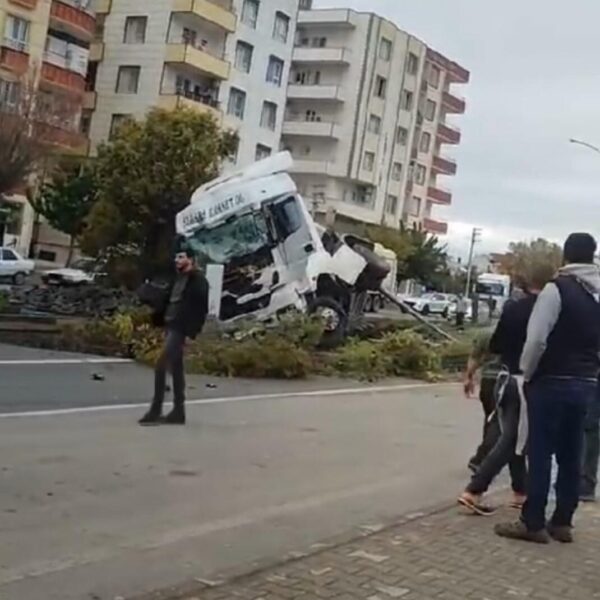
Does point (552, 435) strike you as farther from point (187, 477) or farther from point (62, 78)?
point (62, 78)

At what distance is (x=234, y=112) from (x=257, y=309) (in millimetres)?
41053

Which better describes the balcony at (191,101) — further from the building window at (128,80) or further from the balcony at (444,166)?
the balcony at (444,166)

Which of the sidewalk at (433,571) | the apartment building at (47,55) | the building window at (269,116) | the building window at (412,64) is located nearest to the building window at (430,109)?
the building window at (412,64)

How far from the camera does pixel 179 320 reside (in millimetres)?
11094

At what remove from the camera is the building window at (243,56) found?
206 feet

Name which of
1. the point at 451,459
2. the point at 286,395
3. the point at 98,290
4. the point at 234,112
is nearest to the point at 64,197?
the point at 234,112

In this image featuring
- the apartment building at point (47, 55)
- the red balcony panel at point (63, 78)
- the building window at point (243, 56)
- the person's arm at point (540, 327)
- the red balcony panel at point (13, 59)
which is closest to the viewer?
the person's arm at point (540, 327)

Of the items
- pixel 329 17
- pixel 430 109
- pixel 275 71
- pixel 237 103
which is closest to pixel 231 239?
pixel 237 103

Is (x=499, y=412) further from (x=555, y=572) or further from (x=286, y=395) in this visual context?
(x=286, y=395)

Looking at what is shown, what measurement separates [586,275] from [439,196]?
84.9m

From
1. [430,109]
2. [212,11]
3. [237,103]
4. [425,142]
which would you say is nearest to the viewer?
[212,11]

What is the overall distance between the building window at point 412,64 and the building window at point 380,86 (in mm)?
3110

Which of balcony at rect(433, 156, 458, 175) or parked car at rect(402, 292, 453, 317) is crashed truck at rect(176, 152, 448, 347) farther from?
balcony at rect(433, 156, 458, 175)

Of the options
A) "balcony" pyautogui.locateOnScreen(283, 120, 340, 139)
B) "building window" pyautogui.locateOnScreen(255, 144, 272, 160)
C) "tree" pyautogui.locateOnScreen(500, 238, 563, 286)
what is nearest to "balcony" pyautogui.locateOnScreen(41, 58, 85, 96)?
"building window" pyautogui.locateOnScreen(255, 144, 272, 160)
